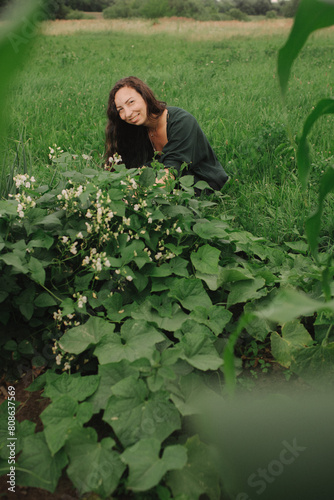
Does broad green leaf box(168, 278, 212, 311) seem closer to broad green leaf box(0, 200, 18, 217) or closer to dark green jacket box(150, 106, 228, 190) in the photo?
broad green leaf box(0, 200, 18, 217)

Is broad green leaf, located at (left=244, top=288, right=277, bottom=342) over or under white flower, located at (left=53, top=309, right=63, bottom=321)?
under

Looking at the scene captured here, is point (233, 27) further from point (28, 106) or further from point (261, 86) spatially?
point (28, 106)

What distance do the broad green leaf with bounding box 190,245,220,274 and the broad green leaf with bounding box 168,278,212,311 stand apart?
3.9 inches

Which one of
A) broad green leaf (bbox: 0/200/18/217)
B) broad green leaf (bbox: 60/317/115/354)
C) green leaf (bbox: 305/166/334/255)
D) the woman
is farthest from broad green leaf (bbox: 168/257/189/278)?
the woman

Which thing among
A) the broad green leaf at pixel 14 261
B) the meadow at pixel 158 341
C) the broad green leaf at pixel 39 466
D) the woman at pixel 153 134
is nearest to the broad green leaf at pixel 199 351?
the meadow at pixel 158 341

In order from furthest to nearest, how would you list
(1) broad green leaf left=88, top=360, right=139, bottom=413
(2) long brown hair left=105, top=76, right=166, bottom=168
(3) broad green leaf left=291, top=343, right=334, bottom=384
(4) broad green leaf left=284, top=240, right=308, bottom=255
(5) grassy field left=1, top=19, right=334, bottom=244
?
(2) long brown hair left=105, top=76, right=166, bottom=168 < (5) grassy field left=1, top=19, right=334, bottom=244 < (4) broad green leaf left=284, top=240, right=308, bottom=255 < (3) broad green leaf left=291, top=343, right=334, bottom=384 < (1) broad green leaf left=88, top=360, right=139, bottom=413

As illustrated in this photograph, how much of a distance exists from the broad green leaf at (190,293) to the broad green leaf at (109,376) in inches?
15.3

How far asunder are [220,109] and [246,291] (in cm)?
325

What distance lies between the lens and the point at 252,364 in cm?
151

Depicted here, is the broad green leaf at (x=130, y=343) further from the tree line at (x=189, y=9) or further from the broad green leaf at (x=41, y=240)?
the tree line at (x=189, y=9)

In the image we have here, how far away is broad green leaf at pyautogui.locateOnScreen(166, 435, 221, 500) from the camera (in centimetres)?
103

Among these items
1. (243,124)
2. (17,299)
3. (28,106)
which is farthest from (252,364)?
(28,106)

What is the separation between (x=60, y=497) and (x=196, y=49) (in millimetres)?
10297

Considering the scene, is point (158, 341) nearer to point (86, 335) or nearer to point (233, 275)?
point (86, 335)
